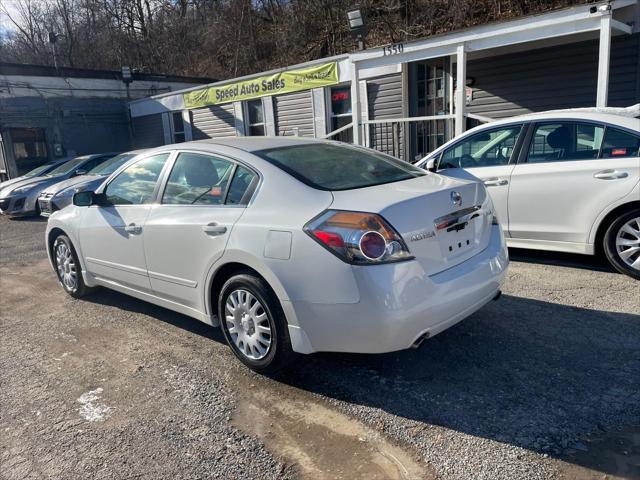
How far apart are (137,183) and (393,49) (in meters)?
6.66

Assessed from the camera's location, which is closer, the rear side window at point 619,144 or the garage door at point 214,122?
the rear side window at point 619,144

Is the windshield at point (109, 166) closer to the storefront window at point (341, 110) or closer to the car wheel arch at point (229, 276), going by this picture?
the storefront window at point (341, 110)

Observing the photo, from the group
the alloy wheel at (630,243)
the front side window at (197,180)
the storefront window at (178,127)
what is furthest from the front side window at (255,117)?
the alloy wheel at (630,243)

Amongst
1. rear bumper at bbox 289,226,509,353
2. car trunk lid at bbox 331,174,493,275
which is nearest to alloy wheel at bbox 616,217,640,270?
car trunk lid at bbox 331,174,493,275

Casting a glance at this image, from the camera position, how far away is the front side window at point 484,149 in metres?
5.65

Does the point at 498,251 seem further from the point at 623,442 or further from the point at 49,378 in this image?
the point at 49,378

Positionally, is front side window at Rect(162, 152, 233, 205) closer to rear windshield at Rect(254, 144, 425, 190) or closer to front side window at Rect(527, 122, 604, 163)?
rear windshield at Rect(254, 144, 425, 190)

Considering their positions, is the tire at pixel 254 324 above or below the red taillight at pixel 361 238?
below

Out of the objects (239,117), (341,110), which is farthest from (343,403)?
(239,117)

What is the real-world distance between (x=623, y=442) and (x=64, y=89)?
2113 centimetres

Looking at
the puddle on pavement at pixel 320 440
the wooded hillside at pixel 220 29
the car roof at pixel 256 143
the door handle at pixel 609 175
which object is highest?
the wooded hillside at pixel 220 29

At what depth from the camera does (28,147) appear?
19.0 metres

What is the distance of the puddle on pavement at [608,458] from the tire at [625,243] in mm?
2628

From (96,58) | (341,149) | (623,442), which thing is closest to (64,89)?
(96,58)
